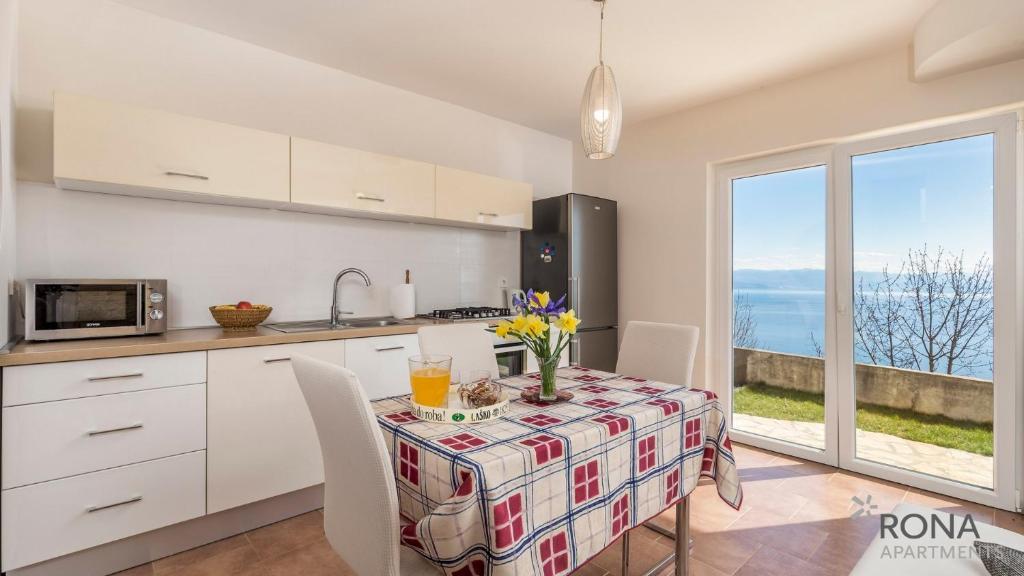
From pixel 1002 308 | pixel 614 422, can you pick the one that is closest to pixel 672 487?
pixel 614 422

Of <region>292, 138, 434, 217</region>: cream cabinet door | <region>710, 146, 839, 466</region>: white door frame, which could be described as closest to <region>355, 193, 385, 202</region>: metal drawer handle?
<region>292, 138, 434, 217</region>: cream cabinet door

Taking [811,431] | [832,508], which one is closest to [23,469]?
[832,508]

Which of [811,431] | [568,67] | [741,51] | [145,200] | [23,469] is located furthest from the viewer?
[811,431]

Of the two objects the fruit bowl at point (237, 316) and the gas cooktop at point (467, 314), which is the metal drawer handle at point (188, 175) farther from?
the gas cooktop at point (467, 314)

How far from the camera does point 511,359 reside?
3.31 metres

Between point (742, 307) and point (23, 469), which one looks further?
point (742, 307)

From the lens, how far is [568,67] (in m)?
2.98

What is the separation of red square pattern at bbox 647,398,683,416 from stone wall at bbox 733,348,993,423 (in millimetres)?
2074

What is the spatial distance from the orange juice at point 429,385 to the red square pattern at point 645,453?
2.05 feet

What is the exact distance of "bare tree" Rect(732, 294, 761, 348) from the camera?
11.3 feet

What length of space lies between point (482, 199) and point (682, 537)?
2.44 metres

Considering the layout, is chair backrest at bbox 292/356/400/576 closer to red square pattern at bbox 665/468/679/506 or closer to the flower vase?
the flower vase

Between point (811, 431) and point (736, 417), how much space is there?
0.50 metres

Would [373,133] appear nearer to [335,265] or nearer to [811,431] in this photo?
[335,265]
